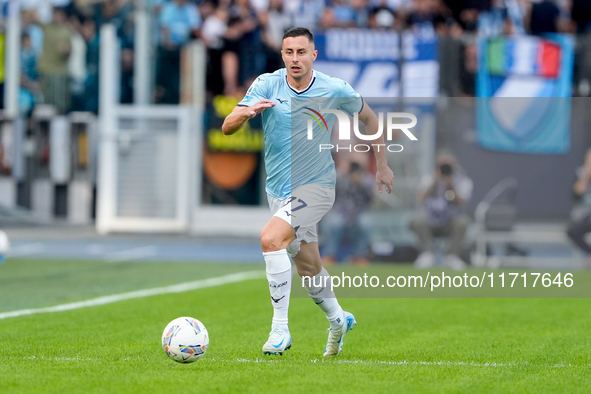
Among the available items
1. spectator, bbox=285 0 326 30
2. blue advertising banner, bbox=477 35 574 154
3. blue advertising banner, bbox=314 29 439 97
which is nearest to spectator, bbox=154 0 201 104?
spectator, bbox=285 0 326 30

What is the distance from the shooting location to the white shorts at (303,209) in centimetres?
658

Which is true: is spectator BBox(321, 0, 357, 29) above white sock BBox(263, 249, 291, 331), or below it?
above

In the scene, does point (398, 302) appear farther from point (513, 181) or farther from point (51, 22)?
point (51, 22)

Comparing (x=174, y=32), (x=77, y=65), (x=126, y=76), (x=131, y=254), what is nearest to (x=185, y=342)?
(x=131, y=254)

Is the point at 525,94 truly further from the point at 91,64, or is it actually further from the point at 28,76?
the point at 28,76

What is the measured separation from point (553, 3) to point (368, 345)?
561 inches

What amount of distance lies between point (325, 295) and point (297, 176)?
888 mm

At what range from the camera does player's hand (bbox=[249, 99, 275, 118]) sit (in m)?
6.17

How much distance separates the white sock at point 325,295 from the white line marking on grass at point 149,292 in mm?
3601

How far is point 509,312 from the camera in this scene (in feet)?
33.0

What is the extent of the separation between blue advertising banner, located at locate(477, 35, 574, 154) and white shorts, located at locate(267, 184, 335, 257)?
394 inches

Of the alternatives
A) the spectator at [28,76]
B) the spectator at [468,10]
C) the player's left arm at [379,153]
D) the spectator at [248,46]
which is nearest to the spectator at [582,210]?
the spectator at [468,10]

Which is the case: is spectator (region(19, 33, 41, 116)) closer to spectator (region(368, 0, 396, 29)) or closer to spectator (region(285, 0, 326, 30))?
spectator (region(285, 0, 326, 30))

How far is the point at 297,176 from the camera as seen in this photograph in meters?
6.86
